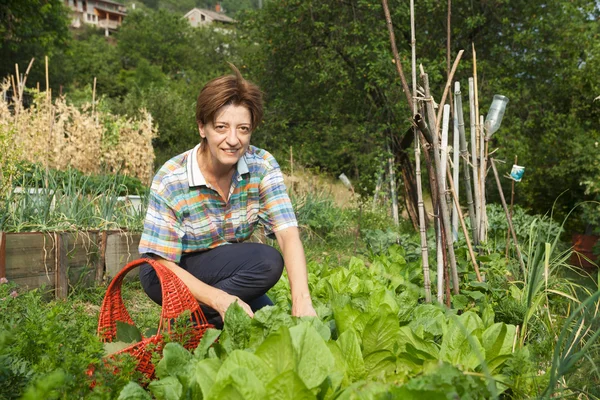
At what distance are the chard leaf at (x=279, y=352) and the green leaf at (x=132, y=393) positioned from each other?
1.02ft

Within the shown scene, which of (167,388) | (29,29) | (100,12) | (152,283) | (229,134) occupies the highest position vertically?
(100,12)

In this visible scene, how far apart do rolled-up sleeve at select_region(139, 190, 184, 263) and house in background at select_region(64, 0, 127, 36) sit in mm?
70353

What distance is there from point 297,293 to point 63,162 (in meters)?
4.86

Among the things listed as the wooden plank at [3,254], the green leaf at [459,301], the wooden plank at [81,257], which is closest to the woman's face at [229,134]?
the green leaf at [459,301]

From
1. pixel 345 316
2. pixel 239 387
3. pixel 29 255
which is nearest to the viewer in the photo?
pixel 239 387

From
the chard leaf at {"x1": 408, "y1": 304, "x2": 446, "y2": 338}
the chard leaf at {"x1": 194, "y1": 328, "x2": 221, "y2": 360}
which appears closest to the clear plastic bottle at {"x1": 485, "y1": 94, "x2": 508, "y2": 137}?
the chard leaf at {"x1": 408, "y1": 304, "x2": 446, "y2": 338}

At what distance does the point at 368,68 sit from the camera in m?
10.1

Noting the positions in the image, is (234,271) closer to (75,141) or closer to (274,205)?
(274,205)

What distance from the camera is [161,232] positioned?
2.28 m

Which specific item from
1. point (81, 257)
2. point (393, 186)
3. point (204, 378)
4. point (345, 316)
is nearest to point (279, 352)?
point (204, 378)

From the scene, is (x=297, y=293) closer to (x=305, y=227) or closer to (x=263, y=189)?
(x=263, y=189)

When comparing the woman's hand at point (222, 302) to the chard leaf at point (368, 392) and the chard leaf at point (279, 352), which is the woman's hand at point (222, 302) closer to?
the chard leaf at point (279, 352)

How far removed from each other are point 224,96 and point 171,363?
1086 mm

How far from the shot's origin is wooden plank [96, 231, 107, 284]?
3.80 metres
